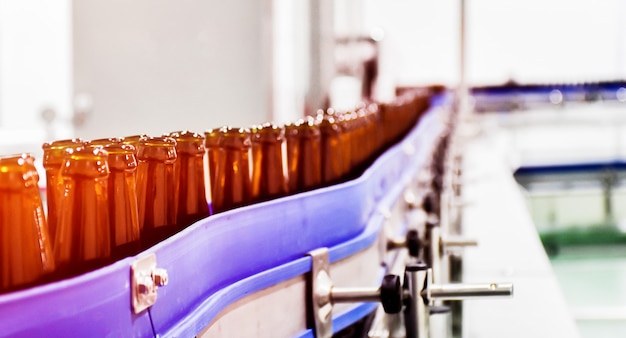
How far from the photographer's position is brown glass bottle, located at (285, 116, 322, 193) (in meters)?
1.14

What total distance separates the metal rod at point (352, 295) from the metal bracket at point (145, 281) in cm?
38

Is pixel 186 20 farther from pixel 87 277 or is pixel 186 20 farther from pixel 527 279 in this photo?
pixel 87 277

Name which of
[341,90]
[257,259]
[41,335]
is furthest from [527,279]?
[341,90]

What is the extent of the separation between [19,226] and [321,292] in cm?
49

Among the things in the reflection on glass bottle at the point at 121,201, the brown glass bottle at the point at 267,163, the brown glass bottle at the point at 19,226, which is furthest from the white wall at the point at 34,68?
the brown glass bottle at the point at 19,226

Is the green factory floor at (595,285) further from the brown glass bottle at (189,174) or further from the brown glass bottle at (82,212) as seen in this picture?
the brown glass bottle at (82,212)

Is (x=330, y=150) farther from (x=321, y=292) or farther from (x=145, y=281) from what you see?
(x=145, y=281)

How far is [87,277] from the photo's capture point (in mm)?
521

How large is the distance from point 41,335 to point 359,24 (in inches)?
230

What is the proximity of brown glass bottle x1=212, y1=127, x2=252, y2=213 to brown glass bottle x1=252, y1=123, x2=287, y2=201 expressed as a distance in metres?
0.04

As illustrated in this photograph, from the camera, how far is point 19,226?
549 millimetres

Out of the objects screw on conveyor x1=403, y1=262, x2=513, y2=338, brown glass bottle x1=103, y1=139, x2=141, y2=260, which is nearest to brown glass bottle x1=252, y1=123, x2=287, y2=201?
screw on conveyor x1=403, y1=262, x2=513, y2=338

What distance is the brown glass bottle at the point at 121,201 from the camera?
660mm

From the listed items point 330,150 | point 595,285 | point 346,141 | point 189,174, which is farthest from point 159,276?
point 595,285
